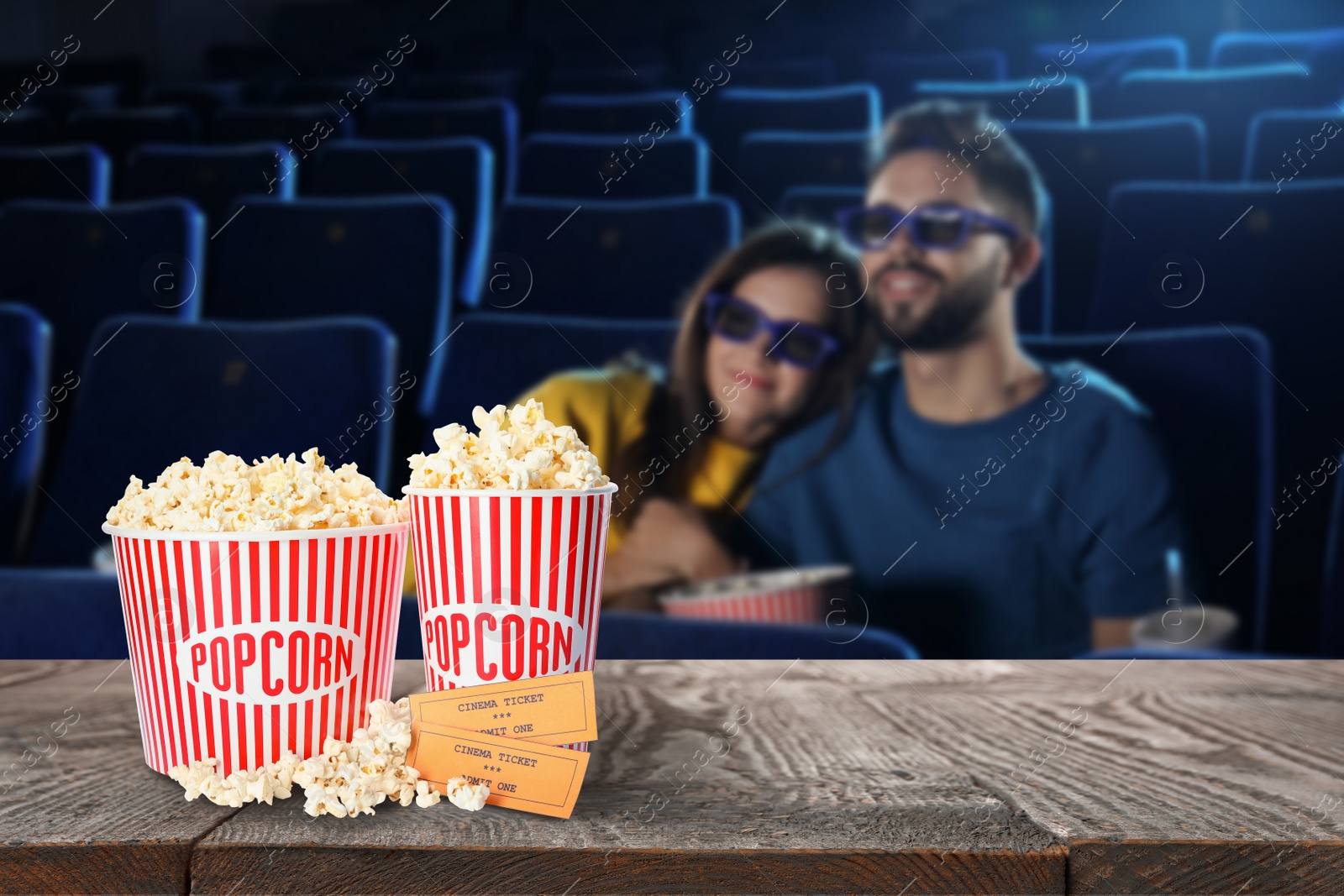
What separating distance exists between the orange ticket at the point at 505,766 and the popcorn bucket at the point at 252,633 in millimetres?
22

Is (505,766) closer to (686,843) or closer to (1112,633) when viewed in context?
(686,843)

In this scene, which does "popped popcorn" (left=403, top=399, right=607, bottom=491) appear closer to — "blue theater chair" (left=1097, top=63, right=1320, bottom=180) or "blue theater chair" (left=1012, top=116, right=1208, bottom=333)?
"blue theater chair" (left=1012, top=116, right=1208, bottom=333)

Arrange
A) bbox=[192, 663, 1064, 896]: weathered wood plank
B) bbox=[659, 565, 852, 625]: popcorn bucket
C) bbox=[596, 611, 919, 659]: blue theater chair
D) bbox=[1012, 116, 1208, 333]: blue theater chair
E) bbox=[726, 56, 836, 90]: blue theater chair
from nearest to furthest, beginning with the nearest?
bbox=[192, 663, 1064, 896]: weathered wood plank < bbox=[596, 611, 919, 659]: blue theater chair < bbox=[659, 565, 852, 625]: popcorn bucket < bbox=[1012, 116, 1208, 333]: blue theater chair < bbox=[726, 56, 836, 90]: blue theater chair

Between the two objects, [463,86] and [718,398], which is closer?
[718,398]

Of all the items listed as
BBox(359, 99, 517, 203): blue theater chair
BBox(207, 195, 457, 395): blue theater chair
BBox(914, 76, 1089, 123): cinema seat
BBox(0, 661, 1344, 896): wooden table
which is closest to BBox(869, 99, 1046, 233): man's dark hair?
BBox(914, 76, 1089, 123): cinema seat

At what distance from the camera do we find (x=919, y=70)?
1.66 m

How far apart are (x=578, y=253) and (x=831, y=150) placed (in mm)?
346

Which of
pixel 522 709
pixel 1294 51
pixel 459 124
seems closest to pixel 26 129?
pixel 459 124

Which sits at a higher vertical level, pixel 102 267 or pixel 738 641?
pixel 102 267

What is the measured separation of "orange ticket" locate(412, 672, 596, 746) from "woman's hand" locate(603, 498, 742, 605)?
0.64 meters

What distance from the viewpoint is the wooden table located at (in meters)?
0.19

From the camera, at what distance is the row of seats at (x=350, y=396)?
0.77 m

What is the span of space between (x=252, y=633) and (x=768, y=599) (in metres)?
0.33

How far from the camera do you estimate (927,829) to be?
0.20 m
